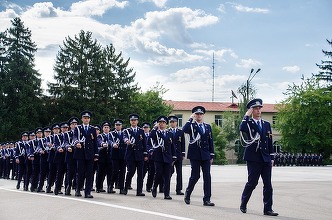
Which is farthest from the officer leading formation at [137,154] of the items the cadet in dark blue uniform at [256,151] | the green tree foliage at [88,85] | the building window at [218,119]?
the building window at [218,119]

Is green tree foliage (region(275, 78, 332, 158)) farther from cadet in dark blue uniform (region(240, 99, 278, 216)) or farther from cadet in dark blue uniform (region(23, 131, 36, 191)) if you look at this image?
cadet in dark blue uniform (region(240, 99, 278, 216))

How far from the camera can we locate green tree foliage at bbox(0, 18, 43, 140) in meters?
55.2

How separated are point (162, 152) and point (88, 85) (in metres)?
44.6

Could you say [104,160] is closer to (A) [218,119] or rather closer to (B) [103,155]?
(B) [103,155]

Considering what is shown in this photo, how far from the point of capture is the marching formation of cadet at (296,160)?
53.5m

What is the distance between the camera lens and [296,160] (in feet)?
178

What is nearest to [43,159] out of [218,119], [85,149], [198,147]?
[85,149]

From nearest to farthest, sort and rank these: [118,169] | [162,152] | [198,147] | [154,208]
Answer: [154,208] → [198,147] → [162,152] → [118,169]

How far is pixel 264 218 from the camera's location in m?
9.50

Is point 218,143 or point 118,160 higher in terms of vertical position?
point 218,143

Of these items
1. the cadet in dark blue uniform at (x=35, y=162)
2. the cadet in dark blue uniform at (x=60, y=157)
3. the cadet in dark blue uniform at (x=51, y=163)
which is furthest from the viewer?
the cadet in dark blue uniform at (x=35, y=162)

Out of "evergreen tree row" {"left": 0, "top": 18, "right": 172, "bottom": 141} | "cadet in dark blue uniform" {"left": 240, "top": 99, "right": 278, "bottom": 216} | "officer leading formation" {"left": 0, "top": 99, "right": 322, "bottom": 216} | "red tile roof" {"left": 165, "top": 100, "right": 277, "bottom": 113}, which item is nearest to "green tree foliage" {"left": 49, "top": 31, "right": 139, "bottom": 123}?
"evergreen tree row" {"left": 0, "top": 18, "right": 172, "bottom": 141}

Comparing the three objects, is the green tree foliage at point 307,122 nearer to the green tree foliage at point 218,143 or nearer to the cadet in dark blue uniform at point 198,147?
the green tree foliage at point 218,143

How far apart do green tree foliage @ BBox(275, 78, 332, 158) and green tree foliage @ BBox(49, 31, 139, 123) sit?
1905 centimetres
